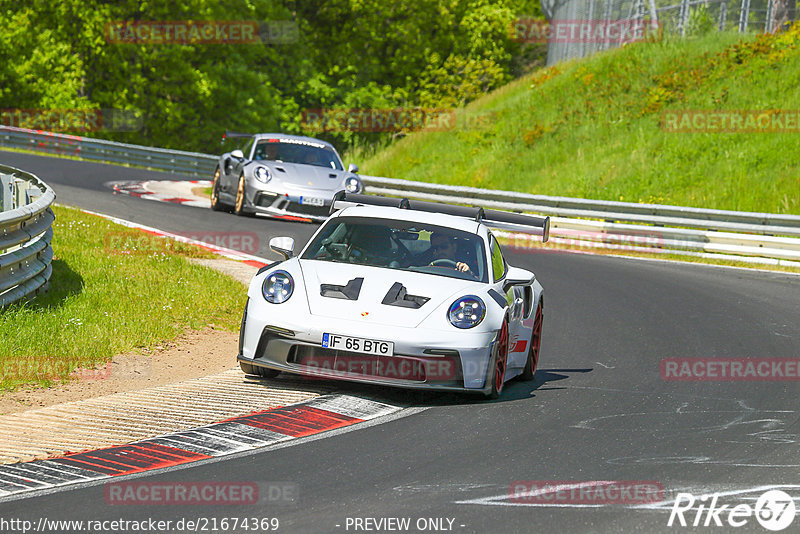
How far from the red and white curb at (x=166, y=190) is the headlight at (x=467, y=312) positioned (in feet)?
48.5

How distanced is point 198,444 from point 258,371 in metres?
1.95

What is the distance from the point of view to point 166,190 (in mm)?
26422

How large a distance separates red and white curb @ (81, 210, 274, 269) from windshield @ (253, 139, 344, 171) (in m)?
2.91

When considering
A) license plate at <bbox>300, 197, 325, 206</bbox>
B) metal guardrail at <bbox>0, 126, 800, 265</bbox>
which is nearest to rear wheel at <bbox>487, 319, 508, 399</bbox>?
license plate at <bbox>300, 197, 325, 206</bbox>

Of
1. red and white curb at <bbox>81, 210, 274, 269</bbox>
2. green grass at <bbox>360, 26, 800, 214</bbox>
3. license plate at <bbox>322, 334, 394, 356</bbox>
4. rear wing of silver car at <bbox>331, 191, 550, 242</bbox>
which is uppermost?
green grass at <bbox>360, 26, 800, 214</bbox>

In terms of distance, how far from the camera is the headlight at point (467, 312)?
784 centimetres

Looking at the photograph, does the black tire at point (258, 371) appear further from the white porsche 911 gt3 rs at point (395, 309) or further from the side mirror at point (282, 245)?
the side mirror at point (282, 245)

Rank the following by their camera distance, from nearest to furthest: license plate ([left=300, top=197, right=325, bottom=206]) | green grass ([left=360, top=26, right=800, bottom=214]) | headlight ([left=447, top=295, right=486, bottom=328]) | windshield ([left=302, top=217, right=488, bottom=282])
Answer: headlight ([left=447, top=295, right=486, bottom=328]) → windshield ([left=302, top=217, right=488, bottom=282]) → license plate ([left=300, top=197, right=325, bottom=206]) → green grass ([left=360, top=26, right=800, bottom=214])

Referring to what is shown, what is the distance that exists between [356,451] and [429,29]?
165 ft

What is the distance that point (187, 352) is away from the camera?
383 inches

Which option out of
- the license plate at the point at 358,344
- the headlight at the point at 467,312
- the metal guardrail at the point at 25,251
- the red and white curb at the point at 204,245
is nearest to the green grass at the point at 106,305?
the metal guardrail at the point at 25,251

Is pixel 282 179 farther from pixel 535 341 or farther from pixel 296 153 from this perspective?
pixel 535 341

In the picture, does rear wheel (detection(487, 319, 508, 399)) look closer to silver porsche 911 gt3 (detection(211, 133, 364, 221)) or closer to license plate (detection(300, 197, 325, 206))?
silver porsche 911 gt3 (detection(211, 133, 364, 221))

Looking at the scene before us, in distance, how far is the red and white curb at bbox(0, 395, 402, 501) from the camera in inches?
222
